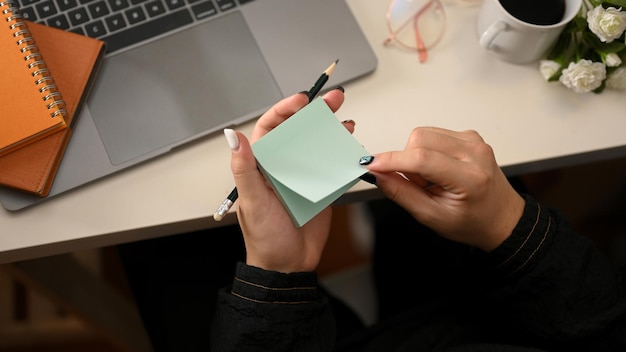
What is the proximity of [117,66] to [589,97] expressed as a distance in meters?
0.59

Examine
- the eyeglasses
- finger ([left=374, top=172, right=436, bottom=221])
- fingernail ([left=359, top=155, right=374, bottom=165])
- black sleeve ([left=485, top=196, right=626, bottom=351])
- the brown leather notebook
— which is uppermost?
the brown leather notebook

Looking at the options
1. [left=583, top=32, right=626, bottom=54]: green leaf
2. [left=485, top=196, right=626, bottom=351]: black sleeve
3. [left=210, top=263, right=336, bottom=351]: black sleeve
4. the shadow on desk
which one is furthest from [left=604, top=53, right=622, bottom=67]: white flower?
the shadow on desk

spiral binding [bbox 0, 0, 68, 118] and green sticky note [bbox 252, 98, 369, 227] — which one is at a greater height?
spiral binding [bbox 0, 0, 68, 118]

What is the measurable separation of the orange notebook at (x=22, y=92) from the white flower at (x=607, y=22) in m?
0.62

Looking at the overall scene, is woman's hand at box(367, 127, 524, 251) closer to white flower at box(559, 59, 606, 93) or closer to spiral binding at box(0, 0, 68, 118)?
white flower at box(559, 59, 606, 93)

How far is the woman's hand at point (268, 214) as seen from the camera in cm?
56

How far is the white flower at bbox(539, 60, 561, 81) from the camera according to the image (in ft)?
2.31

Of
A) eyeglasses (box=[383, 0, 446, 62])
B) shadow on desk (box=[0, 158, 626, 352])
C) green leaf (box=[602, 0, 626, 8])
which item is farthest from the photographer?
shadow on desk (box=[0, 158, 626, 352])

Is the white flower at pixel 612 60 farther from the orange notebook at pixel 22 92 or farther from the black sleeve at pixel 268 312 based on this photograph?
the orange notebook at pixel 22 92

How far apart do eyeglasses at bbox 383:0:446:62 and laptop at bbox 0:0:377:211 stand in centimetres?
6

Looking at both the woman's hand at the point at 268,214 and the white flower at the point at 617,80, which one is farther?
the white flower at the point at 617,80

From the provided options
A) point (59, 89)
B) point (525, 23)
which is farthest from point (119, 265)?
point (525, 23)

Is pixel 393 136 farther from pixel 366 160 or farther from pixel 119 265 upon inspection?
pixel 119 265

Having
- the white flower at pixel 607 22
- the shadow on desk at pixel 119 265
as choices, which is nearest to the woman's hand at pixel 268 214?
the white flower at pixel 607 22
